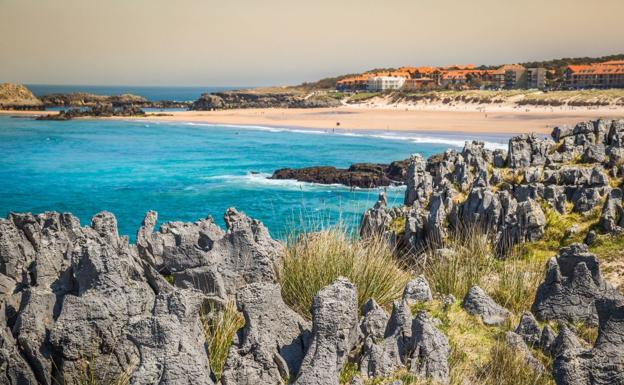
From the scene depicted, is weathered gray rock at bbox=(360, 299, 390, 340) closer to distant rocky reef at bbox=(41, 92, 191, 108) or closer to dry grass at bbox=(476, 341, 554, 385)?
dry grass at bbox=(476, 341, 554, 385)

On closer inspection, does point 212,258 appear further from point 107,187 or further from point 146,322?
point 107,187

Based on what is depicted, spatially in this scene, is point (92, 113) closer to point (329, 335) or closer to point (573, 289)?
point (573, 289)

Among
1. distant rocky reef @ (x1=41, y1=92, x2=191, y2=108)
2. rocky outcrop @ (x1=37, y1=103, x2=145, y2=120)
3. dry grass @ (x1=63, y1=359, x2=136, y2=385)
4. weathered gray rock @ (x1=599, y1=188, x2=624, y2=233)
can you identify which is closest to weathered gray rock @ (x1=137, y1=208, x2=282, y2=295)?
dry grass @ (x1=63, y1=359, x2=136, y2=385)

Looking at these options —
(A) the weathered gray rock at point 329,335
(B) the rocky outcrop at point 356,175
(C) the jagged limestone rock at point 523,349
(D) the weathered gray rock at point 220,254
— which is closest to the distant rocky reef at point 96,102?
(B) the rocky outcrop at point 356,175

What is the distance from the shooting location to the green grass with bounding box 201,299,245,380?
476 cm

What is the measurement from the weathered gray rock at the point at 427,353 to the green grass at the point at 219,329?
145cm

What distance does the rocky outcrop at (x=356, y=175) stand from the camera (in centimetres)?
3052

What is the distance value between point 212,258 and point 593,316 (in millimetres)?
3936

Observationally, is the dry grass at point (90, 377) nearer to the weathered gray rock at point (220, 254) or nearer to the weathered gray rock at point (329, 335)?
the weathered gray rock at point (220, 254)

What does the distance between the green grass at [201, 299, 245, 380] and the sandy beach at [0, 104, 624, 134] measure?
1835 inches

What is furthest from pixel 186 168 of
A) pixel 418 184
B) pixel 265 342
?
pixel 265 342

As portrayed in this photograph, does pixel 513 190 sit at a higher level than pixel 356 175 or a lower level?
higher

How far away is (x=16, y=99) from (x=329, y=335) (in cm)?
10954

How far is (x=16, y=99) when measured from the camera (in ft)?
331
